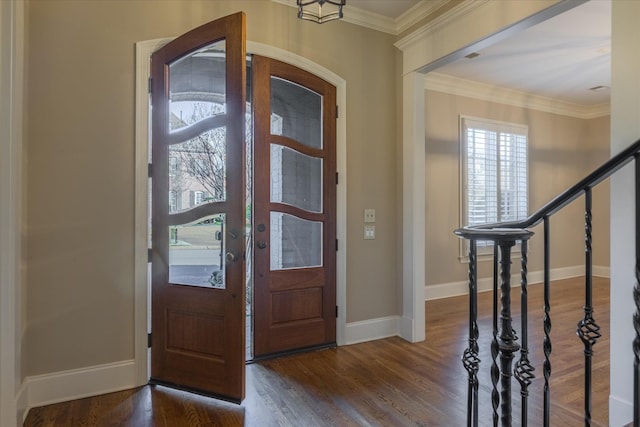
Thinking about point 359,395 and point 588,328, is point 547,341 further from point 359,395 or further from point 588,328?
point 359,395

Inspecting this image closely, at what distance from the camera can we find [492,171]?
5.28m

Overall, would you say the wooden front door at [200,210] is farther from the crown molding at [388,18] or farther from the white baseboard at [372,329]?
the white baseboard at [372,329]

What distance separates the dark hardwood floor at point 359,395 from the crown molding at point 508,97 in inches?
132

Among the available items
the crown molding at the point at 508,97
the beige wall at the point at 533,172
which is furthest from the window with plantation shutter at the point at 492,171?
the crown molding at the point at 508,97

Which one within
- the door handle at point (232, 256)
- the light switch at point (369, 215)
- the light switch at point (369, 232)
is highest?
the light switch at point (369, 215)

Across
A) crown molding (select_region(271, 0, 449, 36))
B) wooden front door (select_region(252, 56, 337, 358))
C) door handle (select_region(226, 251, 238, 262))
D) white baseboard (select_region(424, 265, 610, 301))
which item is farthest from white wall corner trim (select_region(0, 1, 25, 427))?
white baseboard (select_region(424, 265, 610, 301))

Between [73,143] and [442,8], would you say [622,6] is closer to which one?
[442,8]

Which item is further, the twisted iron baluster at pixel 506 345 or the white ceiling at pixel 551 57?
the white ceiling at pixel 551 57

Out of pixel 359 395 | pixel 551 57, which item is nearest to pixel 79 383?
pixel 359 395

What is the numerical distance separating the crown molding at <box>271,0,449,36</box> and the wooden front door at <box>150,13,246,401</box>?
106cm

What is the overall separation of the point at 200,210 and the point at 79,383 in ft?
4.59

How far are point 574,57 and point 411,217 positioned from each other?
114 inches

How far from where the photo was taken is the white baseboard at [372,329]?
329cm

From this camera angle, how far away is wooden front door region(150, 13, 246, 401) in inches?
90.2
